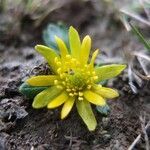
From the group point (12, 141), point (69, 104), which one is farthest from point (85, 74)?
point (12, 141)

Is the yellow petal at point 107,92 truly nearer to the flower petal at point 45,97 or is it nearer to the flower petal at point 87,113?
the flower petal at point 87,113

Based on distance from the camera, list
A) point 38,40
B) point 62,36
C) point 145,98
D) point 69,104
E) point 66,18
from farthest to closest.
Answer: point 66,18 → point 38,40 → point 62,36 → point 145,98 → point 69,104

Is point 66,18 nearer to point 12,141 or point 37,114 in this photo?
point 37,114

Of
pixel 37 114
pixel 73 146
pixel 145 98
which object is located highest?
pixel 37 114

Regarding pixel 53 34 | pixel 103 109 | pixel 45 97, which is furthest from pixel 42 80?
pixel 53 34

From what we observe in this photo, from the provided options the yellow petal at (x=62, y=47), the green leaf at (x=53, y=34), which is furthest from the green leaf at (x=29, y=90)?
the green leaf at (x=53, y=34)

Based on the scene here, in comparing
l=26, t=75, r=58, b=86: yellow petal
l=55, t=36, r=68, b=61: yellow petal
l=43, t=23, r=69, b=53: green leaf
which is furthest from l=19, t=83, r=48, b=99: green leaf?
l=43, t=23, r=69, b=53: green leaf
